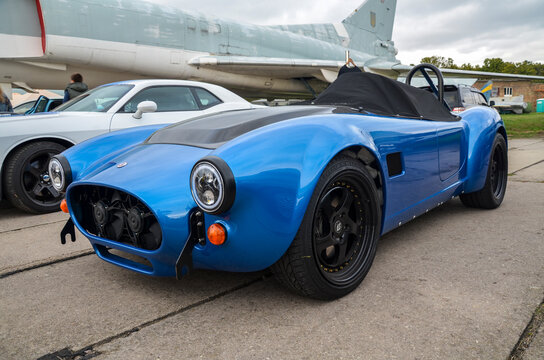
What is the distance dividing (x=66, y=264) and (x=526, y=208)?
3715 millimetres

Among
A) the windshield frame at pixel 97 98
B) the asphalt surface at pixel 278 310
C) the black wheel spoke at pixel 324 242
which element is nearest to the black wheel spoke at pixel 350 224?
the black wheel spoke at pixel 324 242

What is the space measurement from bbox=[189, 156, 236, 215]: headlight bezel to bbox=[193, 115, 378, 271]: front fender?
4 centimetres

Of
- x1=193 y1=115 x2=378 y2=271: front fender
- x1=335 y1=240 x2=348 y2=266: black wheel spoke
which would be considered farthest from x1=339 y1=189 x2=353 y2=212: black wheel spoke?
x1=193 y1=115 x2=378 y2=271: front fender

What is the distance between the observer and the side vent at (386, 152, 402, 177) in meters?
2.29

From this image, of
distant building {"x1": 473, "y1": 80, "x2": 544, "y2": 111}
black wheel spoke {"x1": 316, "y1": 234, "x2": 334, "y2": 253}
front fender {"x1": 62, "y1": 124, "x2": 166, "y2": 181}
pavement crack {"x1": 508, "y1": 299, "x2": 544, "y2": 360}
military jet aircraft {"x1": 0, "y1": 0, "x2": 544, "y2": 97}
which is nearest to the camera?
pavement crack {"x1": 508, "y1": 299, "x2": 544, "y2": 360}

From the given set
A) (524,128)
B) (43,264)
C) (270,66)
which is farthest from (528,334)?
(524,128)

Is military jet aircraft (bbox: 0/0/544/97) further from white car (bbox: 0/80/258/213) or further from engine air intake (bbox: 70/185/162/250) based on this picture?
engine air intake (bbox: 70/185/162/250)

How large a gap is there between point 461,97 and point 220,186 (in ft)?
11.4

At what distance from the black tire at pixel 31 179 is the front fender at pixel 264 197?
9.29 ft

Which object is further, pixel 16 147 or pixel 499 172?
pixel 16 147

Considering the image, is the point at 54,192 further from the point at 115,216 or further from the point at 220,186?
the point at 220,186

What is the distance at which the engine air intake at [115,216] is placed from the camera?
1.84 m

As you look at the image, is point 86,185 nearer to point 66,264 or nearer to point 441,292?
point 66,264

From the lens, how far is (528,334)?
1.64 meters
